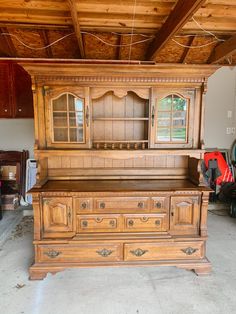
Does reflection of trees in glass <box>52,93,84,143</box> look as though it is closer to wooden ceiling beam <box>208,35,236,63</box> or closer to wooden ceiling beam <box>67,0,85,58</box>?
wooden ceiling beam <box>67,0,85,58</box>

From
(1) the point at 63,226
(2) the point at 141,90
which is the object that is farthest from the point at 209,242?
(2) the point at 141,90

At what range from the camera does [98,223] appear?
2346 mm

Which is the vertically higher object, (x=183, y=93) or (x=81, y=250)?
(x=183, y=93)

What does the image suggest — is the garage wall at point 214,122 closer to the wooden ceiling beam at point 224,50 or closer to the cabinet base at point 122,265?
the wooden ceiling beam at point 224,50

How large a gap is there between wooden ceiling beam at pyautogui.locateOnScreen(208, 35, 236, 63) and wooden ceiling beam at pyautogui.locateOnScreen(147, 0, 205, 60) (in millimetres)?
762

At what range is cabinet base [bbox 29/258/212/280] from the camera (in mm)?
2307

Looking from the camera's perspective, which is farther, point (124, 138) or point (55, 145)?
point (124, 138)

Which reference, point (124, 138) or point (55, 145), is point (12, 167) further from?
point (124, 138)

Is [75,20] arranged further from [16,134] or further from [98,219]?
[16,134]

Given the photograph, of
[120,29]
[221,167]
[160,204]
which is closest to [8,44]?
[120,29]

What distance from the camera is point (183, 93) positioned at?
8.00 ft

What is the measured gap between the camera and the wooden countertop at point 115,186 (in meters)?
2.34

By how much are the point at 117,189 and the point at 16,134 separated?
278 centimetres

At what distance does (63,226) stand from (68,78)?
1444 millimetres
